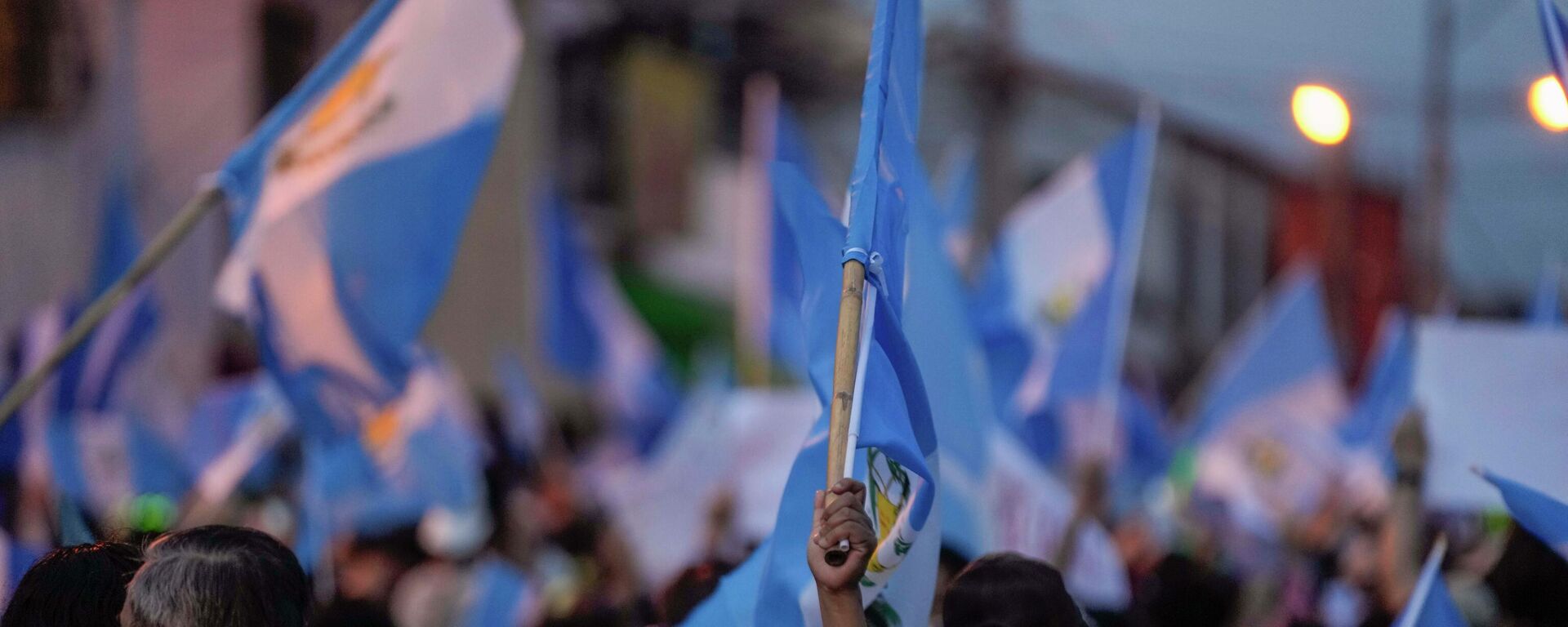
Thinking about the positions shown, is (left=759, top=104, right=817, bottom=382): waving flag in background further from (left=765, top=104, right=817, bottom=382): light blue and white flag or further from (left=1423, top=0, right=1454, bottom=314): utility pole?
(left=1423, top=0, right=1454, bottom=314): utility pole

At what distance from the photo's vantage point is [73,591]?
2.56m

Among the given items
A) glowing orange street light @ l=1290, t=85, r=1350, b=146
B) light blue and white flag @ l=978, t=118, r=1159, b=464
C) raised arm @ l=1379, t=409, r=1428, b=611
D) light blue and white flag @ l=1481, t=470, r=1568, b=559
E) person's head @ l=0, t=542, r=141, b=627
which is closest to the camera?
person's head @ l=0, t=542, r=141, b=627

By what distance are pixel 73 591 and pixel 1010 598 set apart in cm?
159

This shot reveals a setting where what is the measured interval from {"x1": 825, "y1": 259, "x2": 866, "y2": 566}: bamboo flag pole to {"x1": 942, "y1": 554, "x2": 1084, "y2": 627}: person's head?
0.50 m

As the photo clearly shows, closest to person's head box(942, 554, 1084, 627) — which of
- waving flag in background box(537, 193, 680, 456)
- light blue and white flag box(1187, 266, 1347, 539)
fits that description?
light blue and white flag box(1187, 266, 1347, 539)

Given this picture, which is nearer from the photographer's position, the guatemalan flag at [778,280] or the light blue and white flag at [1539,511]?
the light blue and white flag at [1539,511]

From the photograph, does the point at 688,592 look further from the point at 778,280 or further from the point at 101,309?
the point at 778,280

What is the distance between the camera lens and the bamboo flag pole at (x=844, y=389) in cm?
232

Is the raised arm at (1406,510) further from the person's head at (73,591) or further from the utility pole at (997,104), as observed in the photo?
the utility pole at (997,104)

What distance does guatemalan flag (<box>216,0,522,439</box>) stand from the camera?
4258 mm

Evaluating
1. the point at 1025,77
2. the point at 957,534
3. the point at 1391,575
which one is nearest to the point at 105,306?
the point at 957,534

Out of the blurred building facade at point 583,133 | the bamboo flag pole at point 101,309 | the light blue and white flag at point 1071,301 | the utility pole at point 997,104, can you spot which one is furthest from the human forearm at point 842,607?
the utility pole at point 997,104

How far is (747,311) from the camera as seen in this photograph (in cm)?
1012

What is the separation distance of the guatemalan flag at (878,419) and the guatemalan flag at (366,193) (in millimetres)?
1840
